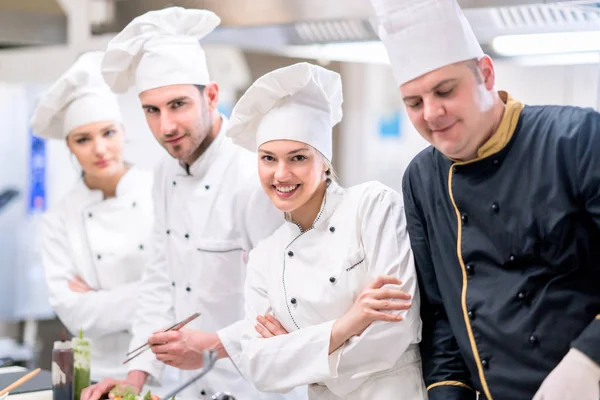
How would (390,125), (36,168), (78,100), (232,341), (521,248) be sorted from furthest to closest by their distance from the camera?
(36,168) → (390,125) → (78,100) → (232,341) → (521,248)

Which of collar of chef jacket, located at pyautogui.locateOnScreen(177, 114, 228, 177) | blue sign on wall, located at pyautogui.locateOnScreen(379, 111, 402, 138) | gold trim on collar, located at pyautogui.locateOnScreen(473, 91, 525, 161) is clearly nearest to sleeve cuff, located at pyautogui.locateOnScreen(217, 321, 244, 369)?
collar of chef jacket, located at pyautogui.locateOnScreen(177, 114, 228, 177)

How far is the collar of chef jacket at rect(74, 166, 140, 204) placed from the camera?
10.6 ft

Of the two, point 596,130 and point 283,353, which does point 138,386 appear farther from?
point 596,130

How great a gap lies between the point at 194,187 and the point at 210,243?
0.66ft

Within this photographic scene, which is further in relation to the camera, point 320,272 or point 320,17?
point 320,17

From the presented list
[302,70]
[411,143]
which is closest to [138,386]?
[302,70]

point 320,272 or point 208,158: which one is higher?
point 208,158

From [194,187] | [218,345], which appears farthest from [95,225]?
[218,345]

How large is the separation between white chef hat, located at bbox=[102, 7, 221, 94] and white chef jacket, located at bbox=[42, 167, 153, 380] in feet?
2.21

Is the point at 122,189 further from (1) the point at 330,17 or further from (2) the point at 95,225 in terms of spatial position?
(1) the point at 330,17

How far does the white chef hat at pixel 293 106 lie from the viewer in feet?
7.04

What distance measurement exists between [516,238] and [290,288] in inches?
24.6

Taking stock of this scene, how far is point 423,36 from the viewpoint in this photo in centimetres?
181

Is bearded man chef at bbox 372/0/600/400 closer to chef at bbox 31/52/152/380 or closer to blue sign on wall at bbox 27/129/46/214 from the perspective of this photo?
chef at bbox 31/52/152/380
